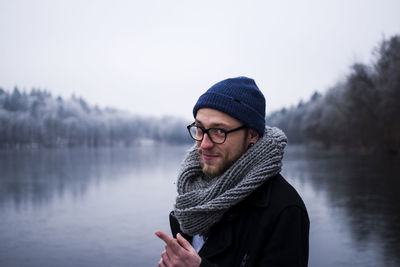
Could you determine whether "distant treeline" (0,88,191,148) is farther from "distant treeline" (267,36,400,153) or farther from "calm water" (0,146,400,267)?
"calm water" (0,146,400,267)

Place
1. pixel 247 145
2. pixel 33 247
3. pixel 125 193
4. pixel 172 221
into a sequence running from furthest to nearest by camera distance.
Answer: pixel 125 193
pixel 33 247
pixel 172 221
pixel 247 145

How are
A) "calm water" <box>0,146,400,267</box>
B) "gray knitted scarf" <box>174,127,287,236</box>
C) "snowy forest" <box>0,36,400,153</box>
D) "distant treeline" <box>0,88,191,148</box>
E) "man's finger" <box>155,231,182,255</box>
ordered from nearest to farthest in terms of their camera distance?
1. "man's finger" <box>155,231,182,255</box>
2. "gray knitted scarf" <box>174,127,287,236</box>
3. "calm water" <box>0,146,400,267</box>
4. "snowy forest" <box>0,36,400,153</box>
5. "distant treeline" <box>0,88,191,148</box>

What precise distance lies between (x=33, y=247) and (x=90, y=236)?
45.4 inches

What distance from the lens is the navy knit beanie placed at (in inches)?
77.2

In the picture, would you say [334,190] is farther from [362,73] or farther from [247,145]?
[362,73]

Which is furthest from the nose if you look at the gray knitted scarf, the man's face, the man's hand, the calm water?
the calm water

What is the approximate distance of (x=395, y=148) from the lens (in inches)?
1355

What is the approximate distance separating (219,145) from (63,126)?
337 feet

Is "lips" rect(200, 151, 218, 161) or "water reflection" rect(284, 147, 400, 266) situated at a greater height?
"lips" rect(200, 151, 218, 161)

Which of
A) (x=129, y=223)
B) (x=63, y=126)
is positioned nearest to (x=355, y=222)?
(x=129, y=223)

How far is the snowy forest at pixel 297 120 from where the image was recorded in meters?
33.8

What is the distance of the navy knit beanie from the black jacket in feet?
1.18

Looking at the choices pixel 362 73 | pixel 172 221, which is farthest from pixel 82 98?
pixel 172 221

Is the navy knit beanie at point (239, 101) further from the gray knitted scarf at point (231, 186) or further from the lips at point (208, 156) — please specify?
the lips at point (208, 156)
